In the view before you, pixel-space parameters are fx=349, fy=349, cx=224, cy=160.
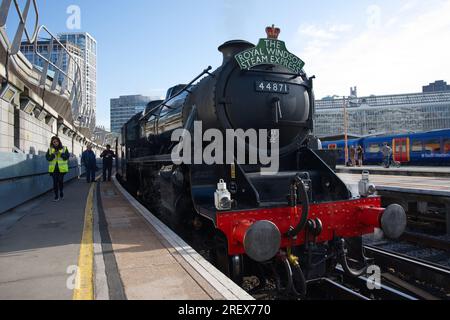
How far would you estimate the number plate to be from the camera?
4.92m

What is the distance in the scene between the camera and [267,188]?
4664 millimetres

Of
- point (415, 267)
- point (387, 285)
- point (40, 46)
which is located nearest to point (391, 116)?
point (40, 46)

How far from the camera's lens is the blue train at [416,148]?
68.6 feet

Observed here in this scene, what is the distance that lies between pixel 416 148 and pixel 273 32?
69.8 ft

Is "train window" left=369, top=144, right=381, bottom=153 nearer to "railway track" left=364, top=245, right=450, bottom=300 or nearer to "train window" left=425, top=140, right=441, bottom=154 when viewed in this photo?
"train window" left=425, top=140, right=441, bottom=154

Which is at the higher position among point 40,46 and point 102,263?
point 40,46

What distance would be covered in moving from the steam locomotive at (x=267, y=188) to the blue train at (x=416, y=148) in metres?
17.0

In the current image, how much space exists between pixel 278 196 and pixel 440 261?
11.1ft

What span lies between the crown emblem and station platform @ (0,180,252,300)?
3.19 m

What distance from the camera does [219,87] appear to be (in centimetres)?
471

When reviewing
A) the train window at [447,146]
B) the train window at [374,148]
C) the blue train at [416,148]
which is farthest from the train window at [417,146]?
the train window at [374,148]

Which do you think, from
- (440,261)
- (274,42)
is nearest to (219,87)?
(274,42)

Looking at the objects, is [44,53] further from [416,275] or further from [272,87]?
[416,275]
